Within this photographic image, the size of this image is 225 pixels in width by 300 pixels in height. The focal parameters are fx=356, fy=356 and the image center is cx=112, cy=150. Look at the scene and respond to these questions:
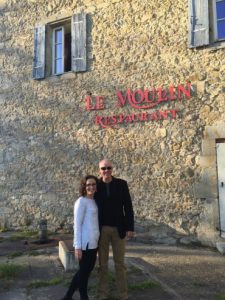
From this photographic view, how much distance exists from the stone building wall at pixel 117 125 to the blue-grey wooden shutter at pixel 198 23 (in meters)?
0.14

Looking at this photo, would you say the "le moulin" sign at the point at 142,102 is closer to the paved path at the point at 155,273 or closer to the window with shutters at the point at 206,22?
the window with shutters at the point at 206,22

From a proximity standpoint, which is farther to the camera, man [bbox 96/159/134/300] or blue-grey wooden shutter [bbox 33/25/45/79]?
blue-grey wooden shutter [bbox 33/25/45/79]

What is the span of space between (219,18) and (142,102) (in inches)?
84.5

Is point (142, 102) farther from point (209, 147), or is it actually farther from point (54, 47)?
point (54, 47)

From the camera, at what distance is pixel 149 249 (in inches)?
247

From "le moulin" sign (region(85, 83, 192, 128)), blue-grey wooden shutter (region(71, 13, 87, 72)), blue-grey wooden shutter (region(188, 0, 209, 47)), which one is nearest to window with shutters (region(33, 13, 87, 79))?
blue-grey wooden shutter (region(71, 13, 87, 72))

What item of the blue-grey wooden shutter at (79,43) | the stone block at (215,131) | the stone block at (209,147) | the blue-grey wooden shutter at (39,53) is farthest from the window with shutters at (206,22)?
the blue-grey wooden shutter at (39,53)

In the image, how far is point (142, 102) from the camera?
712 centimetres

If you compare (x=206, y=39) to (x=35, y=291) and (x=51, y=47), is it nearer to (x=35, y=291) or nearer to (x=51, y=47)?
(x=51, y=47)

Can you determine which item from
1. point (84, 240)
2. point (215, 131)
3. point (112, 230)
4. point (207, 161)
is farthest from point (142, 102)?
point (84, 240)

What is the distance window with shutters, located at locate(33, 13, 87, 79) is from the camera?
27.6ft

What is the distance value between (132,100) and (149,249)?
116 inches

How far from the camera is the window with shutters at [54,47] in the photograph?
8422mm

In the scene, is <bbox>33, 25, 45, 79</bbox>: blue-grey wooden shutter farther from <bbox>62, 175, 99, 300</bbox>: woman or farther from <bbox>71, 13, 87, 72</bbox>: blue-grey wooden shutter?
<bbox>62, 175, 99, 300</bbox>: woman
